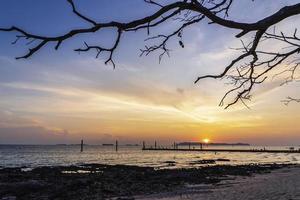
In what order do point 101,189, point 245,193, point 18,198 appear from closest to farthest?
point 245,193 < point 18,198 < point 101,189

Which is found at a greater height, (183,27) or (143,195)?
(183,27)

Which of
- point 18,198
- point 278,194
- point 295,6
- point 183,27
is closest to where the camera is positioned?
point 295,6

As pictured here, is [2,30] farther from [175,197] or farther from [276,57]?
[175,197]

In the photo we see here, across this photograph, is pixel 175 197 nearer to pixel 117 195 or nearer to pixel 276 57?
pixel 117 195

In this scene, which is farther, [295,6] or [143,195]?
[143,195]

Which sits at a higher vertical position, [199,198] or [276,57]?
[276,57]

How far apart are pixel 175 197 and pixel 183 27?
14795mm

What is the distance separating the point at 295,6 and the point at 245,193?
1542cm

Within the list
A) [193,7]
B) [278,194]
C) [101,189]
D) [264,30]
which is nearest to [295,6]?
[264,30]

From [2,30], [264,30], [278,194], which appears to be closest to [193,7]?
[264,30]

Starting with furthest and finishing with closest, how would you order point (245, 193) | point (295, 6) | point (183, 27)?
point (245, 193)
point (183, 27)
point (295, 6)

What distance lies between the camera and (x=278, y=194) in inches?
686

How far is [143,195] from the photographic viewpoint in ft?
68.3

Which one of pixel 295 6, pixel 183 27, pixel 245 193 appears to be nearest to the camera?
pixel 295 6
